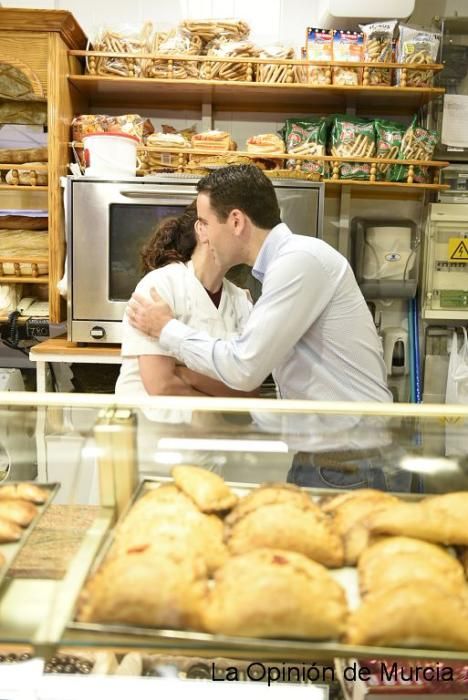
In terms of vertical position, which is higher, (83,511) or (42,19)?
(42,19)

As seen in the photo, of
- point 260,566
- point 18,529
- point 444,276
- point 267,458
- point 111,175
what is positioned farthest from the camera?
point 444,276

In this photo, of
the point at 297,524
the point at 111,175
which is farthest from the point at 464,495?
the point at 111,175

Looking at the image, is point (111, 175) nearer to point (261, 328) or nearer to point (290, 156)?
point (290, 156)

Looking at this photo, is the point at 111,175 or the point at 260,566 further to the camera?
the point at 111,175

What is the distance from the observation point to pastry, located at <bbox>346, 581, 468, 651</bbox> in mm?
717

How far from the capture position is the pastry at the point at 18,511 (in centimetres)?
91

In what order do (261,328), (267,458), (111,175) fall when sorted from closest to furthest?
(267,458), (261,328), (111,175)

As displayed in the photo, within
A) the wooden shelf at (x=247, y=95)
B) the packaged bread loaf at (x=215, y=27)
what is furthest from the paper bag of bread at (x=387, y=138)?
the packaged bread loaf at (x=215, y=27)

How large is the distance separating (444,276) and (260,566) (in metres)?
2.56

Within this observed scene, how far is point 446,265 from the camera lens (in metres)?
3.08

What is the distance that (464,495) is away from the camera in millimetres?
938

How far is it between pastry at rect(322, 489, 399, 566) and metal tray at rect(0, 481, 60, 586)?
388mm

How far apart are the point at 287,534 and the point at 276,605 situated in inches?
5.1

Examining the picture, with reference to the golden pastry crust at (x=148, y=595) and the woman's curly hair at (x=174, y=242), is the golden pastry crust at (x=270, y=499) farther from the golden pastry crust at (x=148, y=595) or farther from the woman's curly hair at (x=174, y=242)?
the woman's curly hair at (x=174, y=242)
